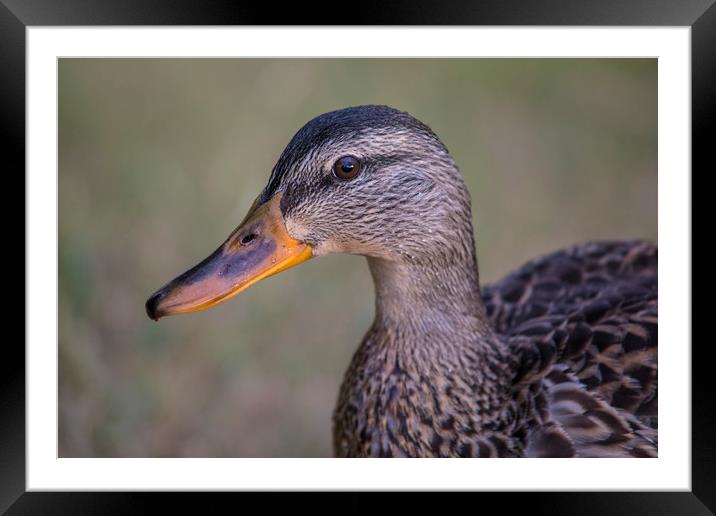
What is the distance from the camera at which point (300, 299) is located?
4.19 meters

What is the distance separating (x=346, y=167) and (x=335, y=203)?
0.11m

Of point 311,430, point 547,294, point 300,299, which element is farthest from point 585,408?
point 300,299

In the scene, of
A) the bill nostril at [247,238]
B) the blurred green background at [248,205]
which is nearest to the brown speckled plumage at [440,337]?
the bill nostril at [247,238]

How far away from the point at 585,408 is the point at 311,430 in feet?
5.27

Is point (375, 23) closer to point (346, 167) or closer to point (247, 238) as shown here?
point (346, 167)

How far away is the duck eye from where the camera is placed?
225 cm

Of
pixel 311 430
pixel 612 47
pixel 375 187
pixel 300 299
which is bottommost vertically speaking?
pixel 311 430

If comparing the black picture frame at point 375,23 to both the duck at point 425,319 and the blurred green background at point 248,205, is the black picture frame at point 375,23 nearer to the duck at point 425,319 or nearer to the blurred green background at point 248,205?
the duck at point 425,319

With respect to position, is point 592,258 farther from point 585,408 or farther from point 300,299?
point 300,299

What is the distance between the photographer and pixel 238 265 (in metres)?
2.26

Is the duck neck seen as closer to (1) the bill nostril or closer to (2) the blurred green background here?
(1) the bill nostril

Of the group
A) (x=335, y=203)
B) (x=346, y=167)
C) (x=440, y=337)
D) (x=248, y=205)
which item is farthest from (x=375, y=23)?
(x=248, y=205)

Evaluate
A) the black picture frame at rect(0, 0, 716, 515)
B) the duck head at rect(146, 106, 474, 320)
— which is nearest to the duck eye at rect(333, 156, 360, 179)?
the duck head at rect(146, 106, 474, 320)

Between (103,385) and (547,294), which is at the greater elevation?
(547,294)
